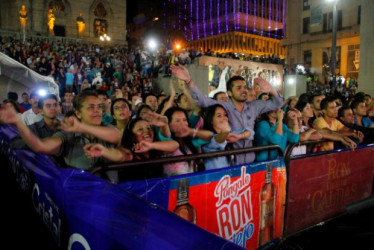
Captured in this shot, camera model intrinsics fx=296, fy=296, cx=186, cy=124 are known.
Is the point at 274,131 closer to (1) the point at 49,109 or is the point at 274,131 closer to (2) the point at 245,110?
(2) the point at 245,110

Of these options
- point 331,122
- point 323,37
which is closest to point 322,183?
point 331,122

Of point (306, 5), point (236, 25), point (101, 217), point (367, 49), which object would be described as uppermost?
point (236, 25)

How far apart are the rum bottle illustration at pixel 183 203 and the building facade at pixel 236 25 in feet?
186

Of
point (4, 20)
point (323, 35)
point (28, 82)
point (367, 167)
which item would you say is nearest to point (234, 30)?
point (323, 35)

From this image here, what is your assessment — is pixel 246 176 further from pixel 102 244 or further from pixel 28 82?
pixel 28 82

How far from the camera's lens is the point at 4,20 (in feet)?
123

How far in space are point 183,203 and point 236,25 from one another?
64839 millimetres

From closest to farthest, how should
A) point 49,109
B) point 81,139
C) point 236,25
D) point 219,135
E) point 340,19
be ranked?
point 81,139
point 219,135
point 49,109
point 340,19
point 236,25

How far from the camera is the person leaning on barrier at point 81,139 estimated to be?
9.15 ft

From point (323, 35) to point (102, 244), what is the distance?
151ft

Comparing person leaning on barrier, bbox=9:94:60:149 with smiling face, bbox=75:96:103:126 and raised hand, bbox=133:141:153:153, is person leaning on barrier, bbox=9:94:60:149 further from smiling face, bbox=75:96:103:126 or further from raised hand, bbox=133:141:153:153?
raised hand, bbox=133:141:153:153

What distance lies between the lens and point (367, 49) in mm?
15188

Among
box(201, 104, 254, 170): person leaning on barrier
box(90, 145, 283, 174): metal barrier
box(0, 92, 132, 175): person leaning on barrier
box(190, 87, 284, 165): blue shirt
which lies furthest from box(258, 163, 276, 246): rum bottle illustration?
box(0, 92, 132, 175): person leaning on barrier

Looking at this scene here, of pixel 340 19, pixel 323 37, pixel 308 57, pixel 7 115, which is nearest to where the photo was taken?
pixel 7 115
